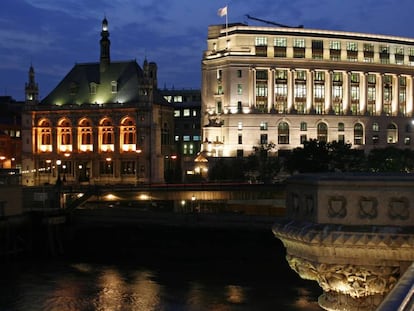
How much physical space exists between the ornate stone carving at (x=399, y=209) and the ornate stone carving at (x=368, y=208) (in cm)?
25

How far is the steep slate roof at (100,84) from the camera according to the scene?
125 meters

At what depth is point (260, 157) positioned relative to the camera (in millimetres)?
121312

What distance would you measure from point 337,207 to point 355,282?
1365mm

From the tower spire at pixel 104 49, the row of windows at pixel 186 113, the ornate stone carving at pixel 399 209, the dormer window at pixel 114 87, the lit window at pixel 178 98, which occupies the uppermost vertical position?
the tower spire at pixel 104 49

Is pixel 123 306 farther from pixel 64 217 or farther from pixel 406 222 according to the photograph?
pixel 406 222

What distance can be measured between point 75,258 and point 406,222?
200 ft

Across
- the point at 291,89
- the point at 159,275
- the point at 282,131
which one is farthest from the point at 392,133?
the point at 159,275

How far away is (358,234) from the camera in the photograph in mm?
11438

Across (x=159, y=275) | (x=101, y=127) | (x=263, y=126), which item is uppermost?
(x=263, y=126)

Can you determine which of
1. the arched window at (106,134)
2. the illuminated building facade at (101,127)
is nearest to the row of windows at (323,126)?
the illuminated building facade at (101,127)

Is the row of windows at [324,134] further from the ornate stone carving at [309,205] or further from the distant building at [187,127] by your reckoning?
the ornate stone carving at [309,205]

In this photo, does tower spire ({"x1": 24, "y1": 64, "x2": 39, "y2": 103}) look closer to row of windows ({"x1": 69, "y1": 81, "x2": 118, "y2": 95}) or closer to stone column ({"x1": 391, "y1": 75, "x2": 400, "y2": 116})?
row of windows ({"x1": 69, "y1": 81, "x2": 118, "y2": 95})

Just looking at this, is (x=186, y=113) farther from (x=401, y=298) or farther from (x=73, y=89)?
(x=401, y=298)

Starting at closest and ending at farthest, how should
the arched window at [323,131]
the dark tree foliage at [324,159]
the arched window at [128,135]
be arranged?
the dark tree foliage at [324,159], the arched window at [128,135], the arched window at [323,131]
